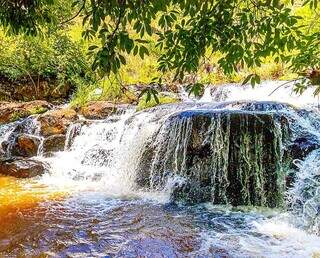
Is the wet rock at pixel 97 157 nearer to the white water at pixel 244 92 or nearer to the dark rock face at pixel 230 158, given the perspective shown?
the dark rock face at pixel 230 158

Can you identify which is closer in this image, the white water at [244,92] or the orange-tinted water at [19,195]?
the orange-tinted water at [19,195]

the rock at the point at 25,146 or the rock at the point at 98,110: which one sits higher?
the rock at the point at 98,110

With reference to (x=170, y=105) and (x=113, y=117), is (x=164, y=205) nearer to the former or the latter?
(x=170, y=105)

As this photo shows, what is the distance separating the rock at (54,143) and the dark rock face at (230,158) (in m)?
3.41

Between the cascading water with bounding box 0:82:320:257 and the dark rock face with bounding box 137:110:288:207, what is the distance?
14mm

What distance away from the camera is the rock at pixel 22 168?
7870 mm

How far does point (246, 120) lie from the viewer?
597 centimetres

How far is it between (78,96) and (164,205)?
6.32 meters

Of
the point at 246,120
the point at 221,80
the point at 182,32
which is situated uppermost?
the point at 221,80

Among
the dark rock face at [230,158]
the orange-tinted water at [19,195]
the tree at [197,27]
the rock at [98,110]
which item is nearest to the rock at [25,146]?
the orange-tinted water at [19,195]

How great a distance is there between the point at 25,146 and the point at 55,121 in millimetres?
891

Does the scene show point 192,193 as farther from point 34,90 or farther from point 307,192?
point 34,90

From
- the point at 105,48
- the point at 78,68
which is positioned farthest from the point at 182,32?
the point at 78,68

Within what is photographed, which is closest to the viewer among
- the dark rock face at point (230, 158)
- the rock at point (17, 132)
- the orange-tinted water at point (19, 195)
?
the orange-tinted water at point (19, 195)
